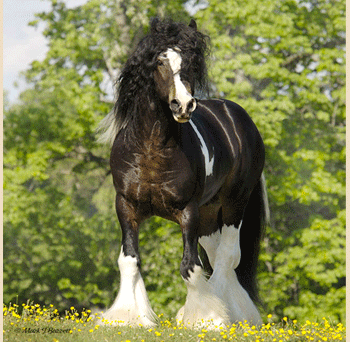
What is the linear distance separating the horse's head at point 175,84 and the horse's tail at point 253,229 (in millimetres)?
2534

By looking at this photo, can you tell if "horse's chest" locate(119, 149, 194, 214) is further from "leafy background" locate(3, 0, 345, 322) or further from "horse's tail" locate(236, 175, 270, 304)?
"leafy background" locate(3, 0, 345, 322)

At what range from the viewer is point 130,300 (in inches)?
186

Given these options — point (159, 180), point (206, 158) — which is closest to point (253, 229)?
point (206, 158)

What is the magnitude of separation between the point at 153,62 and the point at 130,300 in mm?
1980

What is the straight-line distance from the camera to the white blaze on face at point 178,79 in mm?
4141

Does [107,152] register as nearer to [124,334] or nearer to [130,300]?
[130,300]

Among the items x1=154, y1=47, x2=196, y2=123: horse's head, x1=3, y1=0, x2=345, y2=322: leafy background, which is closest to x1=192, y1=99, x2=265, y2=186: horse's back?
x1=154, y1=47, x2=196, y2=123: horse's head

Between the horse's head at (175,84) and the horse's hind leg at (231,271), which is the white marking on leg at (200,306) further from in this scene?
the horse's head at (175,84)

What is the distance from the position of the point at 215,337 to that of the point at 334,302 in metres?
9.92

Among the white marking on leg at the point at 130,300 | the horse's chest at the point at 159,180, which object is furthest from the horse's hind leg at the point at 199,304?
the horse's chest at the point at 159,180

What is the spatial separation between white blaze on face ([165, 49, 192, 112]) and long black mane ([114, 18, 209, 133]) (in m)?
0.05

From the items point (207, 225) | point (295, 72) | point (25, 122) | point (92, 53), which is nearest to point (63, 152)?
point (25, 122)

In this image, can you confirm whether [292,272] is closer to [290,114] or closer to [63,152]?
[290,114]

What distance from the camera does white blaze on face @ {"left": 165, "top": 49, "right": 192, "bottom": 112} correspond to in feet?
13.6
